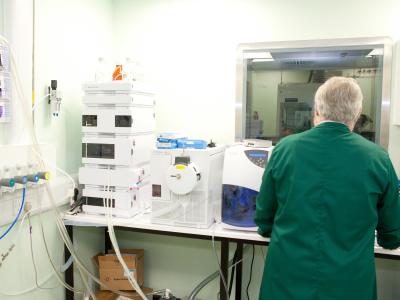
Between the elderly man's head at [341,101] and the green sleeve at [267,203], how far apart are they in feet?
1.00

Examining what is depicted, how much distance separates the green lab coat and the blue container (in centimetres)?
40

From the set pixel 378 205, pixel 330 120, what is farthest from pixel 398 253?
pixel 330 120

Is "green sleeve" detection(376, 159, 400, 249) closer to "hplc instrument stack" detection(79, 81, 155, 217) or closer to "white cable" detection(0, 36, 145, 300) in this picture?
"hplc instrument stack" detection(79, 81, 155, 217)

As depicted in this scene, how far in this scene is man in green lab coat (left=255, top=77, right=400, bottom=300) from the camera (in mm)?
1430

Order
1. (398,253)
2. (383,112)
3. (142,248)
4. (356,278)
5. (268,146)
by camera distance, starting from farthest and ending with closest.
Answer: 1. (142,248)
2. (383,112)
3. (268,146)
4. (398,253)
5. (356,278)

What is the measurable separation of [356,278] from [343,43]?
160 cm

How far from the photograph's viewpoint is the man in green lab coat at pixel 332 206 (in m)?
1.43

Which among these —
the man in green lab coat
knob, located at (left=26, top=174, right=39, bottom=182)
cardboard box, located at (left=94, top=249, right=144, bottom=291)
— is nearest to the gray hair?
the man in green lab coat

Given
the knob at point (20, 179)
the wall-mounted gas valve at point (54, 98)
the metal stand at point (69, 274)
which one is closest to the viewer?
the knob at point (20, 179)

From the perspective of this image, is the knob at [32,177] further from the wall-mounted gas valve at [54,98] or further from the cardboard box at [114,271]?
the cardboard box at [114,271]

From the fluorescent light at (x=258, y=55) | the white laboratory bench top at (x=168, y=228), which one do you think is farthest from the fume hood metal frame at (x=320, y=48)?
the white laboratory bench top at (x=168, y=228)

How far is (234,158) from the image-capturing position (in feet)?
6.37

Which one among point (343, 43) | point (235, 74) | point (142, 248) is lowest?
point (142, 248)

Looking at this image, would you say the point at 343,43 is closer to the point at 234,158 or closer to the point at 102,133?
the point at 234,158
